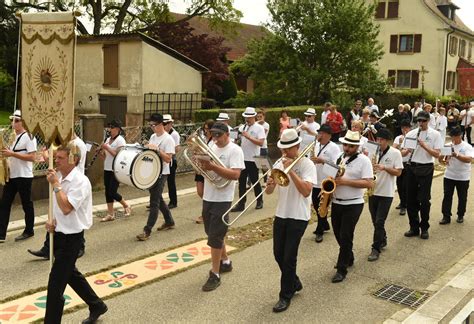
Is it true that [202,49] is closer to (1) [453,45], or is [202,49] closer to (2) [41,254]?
(2) [41,254]

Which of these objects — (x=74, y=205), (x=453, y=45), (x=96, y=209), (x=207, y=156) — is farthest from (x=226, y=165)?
(x=453, y=45)

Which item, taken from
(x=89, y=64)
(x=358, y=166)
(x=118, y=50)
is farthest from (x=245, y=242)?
(x=89, y=64)

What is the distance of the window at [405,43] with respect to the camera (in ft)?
125

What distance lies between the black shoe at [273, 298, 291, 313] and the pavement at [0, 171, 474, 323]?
0.06m

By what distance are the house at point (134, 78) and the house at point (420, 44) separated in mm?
22093

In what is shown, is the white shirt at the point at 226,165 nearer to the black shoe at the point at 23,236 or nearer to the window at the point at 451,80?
the black shoe at the point at 23,236

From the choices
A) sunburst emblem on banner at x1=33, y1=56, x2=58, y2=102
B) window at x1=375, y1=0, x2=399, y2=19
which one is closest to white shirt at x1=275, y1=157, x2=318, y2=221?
sunburst emblem on banner at x1=33, y1=56, x2=58, y2=102

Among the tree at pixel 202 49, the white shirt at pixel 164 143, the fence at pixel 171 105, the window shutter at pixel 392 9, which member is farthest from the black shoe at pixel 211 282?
the window shutter at pixel 392 9

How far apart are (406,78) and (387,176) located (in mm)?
33213

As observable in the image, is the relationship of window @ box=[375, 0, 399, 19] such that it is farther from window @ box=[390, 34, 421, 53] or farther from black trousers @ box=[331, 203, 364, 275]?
black trousers @ box=[331, 203, 364, 275]

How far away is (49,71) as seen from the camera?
530cm

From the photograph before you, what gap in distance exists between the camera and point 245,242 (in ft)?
27.3

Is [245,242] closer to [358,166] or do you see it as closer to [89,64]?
[358,166]

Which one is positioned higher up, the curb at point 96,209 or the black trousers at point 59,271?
the black trousers at point 59,271
